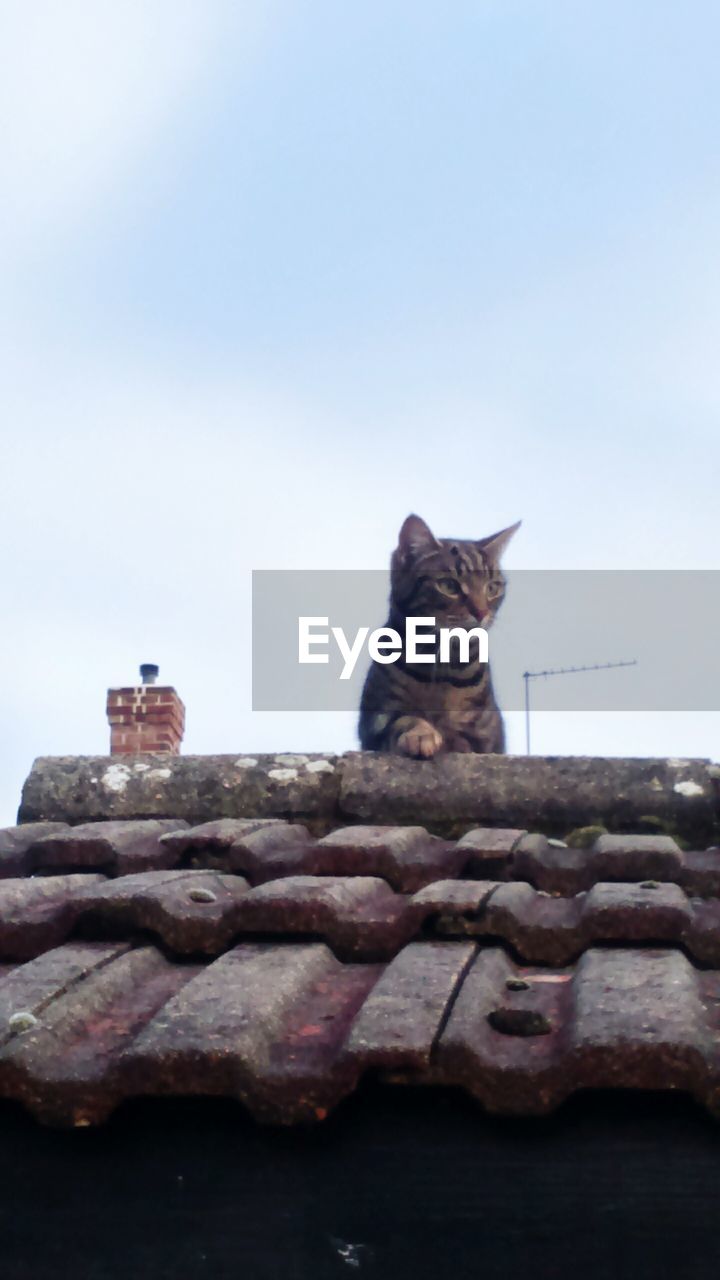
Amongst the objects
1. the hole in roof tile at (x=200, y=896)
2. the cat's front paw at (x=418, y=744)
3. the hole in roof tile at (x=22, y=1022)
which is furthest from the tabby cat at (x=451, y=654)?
the hole in roof tile at (x=22, y=1022)

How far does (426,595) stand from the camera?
591 centimetres

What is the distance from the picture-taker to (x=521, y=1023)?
1742 mm

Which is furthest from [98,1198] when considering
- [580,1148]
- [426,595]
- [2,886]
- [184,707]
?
[184,707]

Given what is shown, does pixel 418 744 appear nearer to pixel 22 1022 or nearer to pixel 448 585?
pixel 22 1022

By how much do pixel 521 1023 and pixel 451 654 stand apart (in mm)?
3871

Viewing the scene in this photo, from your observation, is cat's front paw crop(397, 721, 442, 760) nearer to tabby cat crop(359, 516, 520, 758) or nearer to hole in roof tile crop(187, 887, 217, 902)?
tabby cat crop(359, 516, 520, 758)

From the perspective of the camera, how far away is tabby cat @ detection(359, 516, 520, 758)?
5.44 metres

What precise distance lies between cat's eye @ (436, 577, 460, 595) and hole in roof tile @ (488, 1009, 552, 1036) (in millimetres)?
4188

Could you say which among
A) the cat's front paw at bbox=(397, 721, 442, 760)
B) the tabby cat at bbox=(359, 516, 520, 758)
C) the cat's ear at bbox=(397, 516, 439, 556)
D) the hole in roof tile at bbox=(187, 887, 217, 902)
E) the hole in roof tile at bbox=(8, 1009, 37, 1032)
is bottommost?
the hole in roof tile at bbox=(8, 1009, 37, 1032)

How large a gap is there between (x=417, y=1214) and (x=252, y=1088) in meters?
0.24

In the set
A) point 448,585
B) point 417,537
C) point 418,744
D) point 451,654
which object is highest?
point 417,537

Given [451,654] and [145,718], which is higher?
[451,654]

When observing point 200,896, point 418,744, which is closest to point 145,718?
point 418,744

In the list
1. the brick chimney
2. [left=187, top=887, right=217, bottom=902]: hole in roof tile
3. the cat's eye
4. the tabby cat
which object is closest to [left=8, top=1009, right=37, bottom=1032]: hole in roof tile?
[left=187, top=887, right=217, bottom=902]: hole in roof tile
